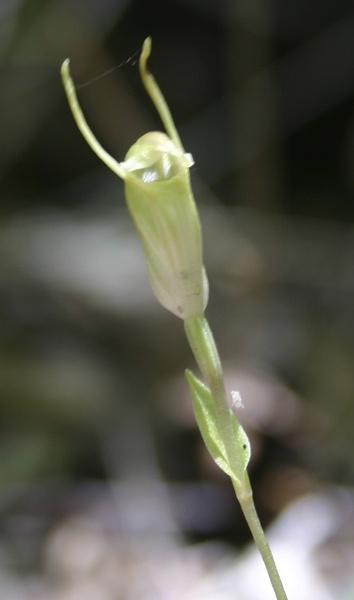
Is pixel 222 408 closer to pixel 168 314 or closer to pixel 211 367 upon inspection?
pixel 211 367

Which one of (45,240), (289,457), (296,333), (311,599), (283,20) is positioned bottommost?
(311,599)

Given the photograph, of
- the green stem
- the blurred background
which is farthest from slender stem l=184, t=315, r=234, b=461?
the blurred background

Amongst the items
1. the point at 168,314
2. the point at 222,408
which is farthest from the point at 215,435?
the point at 168,314

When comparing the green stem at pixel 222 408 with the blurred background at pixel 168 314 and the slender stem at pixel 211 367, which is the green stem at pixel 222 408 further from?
the blurred background at pixel 168 314

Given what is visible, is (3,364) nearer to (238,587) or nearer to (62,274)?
(62,274)

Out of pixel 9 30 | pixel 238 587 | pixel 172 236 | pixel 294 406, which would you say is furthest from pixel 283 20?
pixel 172 236

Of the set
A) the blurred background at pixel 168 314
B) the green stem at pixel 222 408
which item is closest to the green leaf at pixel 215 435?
the green stem at pixel 222 408
